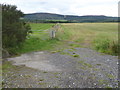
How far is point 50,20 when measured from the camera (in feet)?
208

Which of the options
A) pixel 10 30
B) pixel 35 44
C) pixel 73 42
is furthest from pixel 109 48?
pixel 10 30

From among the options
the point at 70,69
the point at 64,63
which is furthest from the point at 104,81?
the point at 64,63

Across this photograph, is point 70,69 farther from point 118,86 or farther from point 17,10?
point 17,10

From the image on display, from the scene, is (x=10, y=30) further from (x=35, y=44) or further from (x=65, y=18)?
(x=65, y=18)

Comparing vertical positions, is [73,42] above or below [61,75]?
above

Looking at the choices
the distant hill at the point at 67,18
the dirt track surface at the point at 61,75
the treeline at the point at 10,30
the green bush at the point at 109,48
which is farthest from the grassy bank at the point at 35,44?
the distant hill at the point at 67,18

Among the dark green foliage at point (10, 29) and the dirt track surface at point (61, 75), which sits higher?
the dark green foliage at point (10, 29)

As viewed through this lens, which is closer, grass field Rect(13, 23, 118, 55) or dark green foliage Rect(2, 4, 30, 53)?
dark green foliage Rect(2, 4, 30, 53)

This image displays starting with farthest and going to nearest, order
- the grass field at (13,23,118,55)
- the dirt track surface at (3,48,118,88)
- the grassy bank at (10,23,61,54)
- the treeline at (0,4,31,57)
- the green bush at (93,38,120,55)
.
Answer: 1. the grass field at (13,23,118,55)
2. the grassy bank at (10,23,61,54)
3. the green bush at (93,38,120,55)
4. the treeline at (0,4,31,57)
5. the dirt track surface at (3,48,118,88)

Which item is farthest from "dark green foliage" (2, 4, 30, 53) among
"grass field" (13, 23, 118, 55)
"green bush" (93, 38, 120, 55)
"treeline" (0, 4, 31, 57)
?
"green bush" (93, 38, 120, 55)

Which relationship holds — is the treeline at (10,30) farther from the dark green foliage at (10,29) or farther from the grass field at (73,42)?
the grass field at (73,42)

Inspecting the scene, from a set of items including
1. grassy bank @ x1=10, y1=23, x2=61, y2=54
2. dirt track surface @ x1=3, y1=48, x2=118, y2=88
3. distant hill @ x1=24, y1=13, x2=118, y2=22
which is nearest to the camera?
dirt track surface @ x1=3, y1=48, x2=118, y2=88

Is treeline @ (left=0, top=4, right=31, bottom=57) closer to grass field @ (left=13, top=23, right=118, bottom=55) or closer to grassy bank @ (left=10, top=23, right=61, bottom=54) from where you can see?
grassy bank @ (left=10, top=23, right=61, bottom=54)

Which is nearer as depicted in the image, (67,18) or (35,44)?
(35,44)
